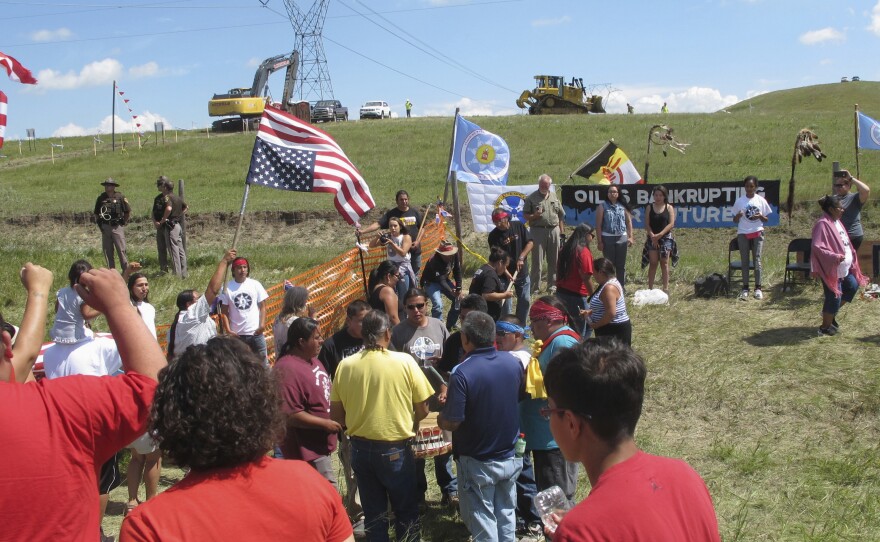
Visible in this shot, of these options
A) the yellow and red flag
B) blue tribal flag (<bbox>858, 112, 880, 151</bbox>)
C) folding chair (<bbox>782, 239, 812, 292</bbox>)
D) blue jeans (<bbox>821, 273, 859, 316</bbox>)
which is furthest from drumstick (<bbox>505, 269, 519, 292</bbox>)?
blue tribal flag (<bbox>858, 112, 880, 151</bbox>)

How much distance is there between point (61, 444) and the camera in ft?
7.22

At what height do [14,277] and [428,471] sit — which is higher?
[14,277]

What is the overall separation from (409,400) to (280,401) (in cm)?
262

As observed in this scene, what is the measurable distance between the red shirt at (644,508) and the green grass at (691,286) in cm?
364

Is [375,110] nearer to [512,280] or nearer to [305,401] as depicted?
[512,280]

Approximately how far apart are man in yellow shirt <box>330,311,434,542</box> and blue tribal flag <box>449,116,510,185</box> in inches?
319

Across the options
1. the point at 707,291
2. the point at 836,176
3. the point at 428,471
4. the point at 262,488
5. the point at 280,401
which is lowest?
the point at 428,471

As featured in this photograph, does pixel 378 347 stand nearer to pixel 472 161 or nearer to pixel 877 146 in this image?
pixel 472 161

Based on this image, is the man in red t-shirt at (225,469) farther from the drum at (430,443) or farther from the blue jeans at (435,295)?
the blue jeans at (435,295)

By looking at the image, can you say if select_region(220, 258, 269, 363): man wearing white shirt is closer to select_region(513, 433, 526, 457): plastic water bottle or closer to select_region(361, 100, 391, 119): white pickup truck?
select_region(513, 433, 526, 457): plastic water bottle

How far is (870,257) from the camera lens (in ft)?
39.3

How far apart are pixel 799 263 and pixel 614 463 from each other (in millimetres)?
11212

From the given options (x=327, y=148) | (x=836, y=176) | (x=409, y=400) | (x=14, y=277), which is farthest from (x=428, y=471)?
(x=14, y=277)

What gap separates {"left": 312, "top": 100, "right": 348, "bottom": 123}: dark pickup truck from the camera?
50.8 metres
